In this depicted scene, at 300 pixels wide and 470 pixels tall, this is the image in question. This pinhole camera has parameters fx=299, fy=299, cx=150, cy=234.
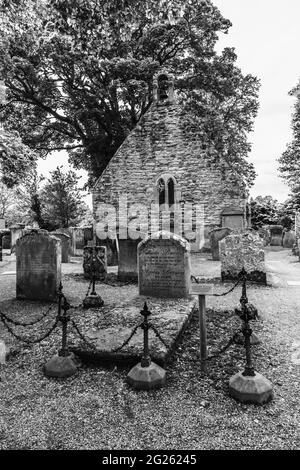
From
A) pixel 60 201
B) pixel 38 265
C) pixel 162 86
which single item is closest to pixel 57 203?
pixel 60 201

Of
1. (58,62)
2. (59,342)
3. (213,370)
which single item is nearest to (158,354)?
(213,370)

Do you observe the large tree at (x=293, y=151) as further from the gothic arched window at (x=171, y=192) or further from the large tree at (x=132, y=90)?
the gothic arched window at (x=171, y=192)

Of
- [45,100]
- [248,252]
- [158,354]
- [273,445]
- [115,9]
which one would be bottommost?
[273,445]

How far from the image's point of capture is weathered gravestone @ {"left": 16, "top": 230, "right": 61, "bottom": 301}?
6355 mm

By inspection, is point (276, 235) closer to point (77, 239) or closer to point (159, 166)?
point (159, 166)

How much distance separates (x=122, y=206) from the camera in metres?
16.9

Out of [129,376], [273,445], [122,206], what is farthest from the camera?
[122,206]

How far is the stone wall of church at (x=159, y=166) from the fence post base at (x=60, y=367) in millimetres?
13439

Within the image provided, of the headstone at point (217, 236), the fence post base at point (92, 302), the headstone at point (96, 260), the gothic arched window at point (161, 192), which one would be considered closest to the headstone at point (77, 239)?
the gothic arched window at point (161, 192)

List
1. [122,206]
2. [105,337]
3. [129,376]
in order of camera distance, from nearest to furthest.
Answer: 1. [129,376]
2. [105,337]
3. [122,206]

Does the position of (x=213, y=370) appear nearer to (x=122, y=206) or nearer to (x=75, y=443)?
(x=75, y=443)

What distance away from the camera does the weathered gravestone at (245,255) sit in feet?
26.2

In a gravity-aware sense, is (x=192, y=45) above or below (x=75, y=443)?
above

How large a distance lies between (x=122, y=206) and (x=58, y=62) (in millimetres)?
9052
